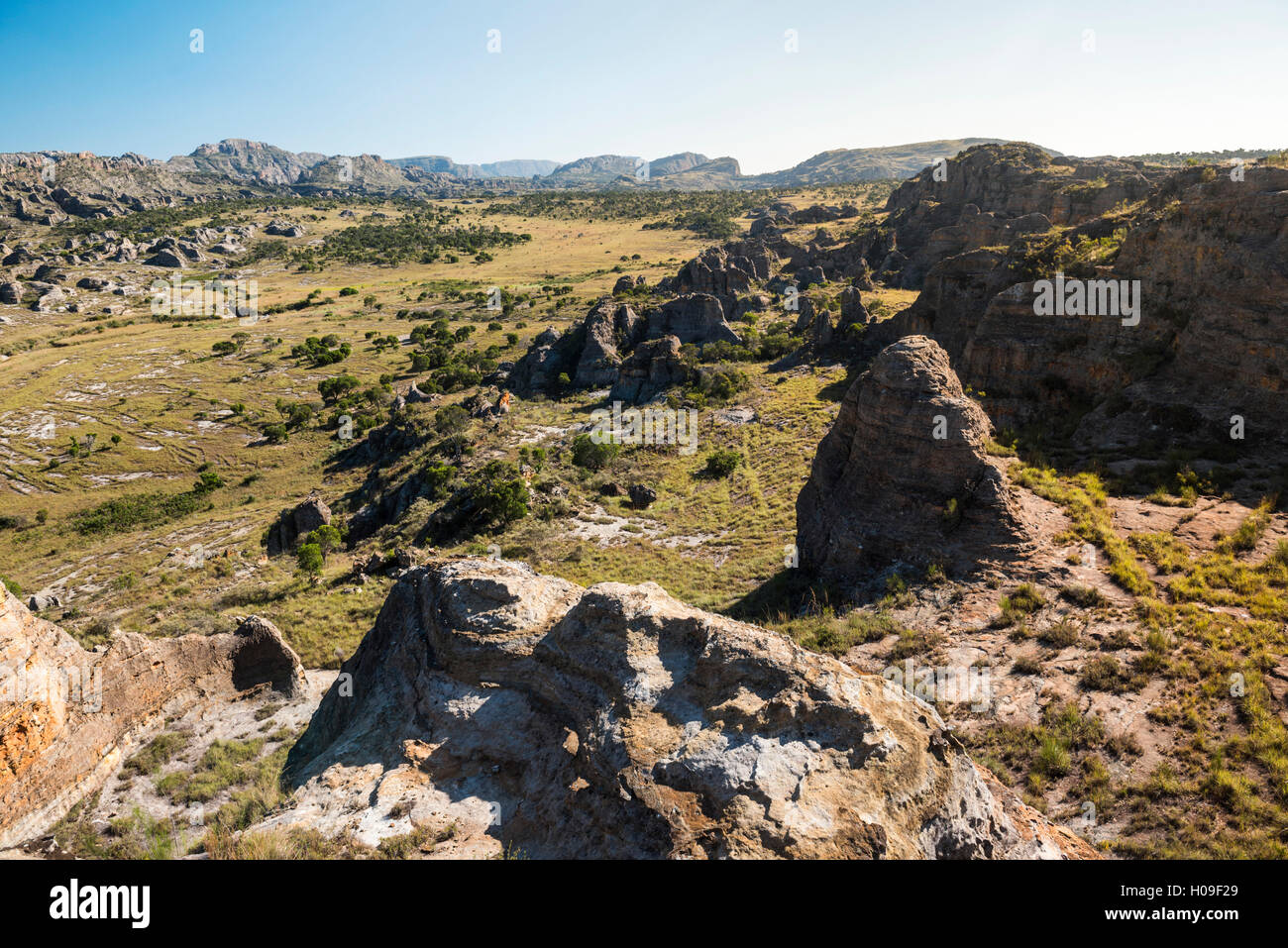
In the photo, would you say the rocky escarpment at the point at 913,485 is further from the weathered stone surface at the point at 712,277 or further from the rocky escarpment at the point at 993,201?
the rocky escarpment at the point at 993,201

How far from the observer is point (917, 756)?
5.85 m

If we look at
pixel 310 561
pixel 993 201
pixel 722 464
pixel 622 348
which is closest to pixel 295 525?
pixel 310 561

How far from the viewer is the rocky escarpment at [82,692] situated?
8.57 metres

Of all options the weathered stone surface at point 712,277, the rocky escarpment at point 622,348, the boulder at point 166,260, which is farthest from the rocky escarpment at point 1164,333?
the boulder at point 166,260

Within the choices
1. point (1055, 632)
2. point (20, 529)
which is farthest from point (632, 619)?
point (20, 529)

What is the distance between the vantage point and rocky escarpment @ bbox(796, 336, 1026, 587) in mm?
13625

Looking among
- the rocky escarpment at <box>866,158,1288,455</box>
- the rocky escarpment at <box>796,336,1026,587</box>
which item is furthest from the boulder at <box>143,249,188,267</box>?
the rocky escarpment at <box>796,336,1026,587</box>

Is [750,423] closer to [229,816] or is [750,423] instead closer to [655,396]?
[655,396]

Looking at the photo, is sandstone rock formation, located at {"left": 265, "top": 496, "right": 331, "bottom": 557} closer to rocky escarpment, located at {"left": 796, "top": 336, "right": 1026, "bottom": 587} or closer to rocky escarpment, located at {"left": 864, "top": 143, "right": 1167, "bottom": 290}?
rocky escarpment, located at {"left": 796, "top": 336, "right": 1026, "bottom": 587}

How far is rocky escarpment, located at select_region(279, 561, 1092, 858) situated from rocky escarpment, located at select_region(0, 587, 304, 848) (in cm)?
403

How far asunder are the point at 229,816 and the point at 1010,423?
24884 millimetres

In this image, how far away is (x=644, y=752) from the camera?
5.95 m

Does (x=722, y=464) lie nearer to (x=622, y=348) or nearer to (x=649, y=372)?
(x=649, y=372)

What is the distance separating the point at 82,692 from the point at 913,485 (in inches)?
682
